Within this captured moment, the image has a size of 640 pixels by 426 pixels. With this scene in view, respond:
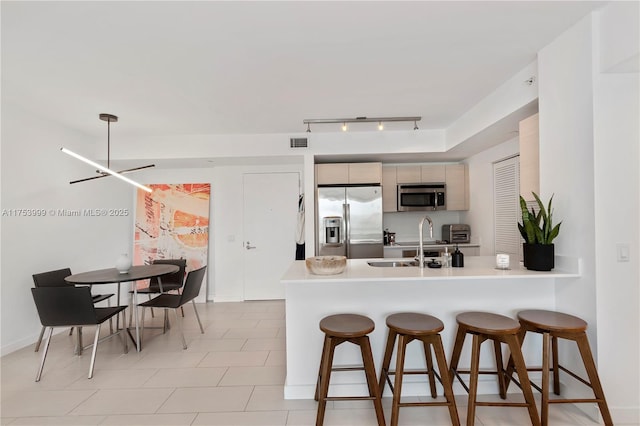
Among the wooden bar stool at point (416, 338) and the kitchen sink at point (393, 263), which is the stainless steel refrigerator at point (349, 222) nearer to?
the kitchen sink at point (393, 263)

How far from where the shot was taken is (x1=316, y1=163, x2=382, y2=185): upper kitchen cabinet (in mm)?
4484

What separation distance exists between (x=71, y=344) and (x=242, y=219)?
8.67 feet

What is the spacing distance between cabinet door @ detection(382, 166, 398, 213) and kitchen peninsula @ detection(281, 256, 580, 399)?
8.28ft

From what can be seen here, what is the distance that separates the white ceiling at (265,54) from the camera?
5.96ft

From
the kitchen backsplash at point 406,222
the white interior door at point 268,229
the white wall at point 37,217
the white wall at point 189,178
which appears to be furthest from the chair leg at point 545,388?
the white wall at point 37,217

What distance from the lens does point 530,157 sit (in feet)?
8.66

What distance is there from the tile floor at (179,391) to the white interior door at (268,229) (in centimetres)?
149

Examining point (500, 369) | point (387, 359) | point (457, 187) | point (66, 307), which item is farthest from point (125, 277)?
point (457, 187)

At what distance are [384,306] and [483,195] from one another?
3.00 metres

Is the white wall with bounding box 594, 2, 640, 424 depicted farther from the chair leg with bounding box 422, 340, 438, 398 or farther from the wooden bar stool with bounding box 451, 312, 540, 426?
the chair leg with bounding box 422, 340, 438, 398

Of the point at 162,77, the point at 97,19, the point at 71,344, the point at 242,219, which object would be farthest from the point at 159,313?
the point at 97,19

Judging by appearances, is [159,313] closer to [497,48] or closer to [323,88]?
[323,88]

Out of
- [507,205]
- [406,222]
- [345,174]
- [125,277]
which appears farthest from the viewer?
[406,222]

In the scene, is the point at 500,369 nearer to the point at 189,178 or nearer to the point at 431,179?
the point at 431,179
